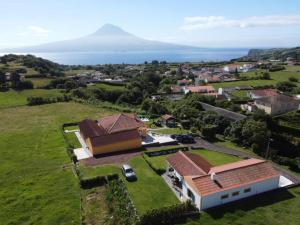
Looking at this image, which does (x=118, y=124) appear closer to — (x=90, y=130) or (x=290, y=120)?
(x=90, y=130)

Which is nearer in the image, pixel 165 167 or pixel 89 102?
pixel 165 167

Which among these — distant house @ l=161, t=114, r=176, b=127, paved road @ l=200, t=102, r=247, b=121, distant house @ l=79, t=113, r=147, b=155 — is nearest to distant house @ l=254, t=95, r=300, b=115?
paved road @ l=200, t=102, r=247, b=121

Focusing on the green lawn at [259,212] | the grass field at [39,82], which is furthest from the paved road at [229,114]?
the grass field at [39,82]

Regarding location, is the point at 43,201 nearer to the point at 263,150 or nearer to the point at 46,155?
the point at 46,155

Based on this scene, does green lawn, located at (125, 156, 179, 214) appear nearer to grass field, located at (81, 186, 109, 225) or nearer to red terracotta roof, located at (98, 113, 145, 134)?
grass field, located at (81, 186, 109, 225)

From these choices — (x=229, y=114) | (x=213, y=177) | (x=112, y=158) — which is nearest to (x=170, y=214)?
(x=213, y=177)

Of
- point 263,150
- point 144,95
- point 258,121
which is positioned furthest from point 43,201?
point 144,95
